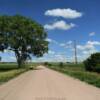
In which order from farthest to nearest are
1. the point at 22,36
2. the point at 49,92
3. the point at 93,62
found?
the point at 22,36, the point at 93,62, the point at 49,92

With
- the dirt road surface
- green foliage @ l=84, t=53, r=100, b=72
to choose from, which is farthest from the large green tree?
the dirt road surface

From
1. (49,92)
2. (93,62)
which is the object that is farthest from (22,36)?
(49,92)

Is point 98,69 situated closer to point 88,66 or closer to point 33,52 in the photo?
point 88,66

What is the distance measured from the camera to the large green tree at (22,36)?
8212 centimetres

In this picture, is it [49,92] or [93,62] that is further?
[93,62]

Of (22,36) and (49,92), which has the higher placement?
(22,36)

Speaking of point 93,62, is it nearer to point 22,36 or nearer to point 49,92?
point 22,36

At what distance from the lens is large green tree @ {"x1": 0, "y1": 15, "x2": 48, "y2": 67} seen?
82.1 metres

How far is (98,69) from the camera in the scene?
56750 mm

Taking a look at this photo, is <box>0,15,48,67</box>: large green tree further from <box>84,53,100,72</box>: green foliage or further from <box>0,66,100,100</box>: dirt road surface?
<box>0,66,100,100</box>: dirt road surface

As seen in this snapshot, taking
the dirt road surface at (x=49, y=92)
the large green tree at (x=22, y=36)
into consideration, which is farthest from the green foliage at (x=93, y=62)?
the dirt road surface at (x=49, y=92)

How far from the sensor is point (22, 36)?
82.8 meters

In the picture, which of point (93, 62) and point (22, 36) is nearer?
point (93, 62)

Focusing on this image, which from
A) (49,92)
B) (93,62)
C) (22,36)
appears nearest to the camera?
(49,92)
